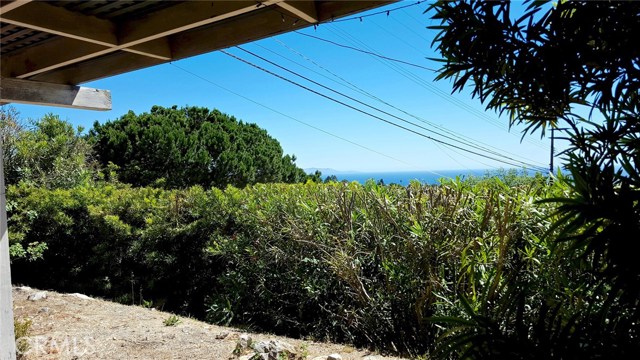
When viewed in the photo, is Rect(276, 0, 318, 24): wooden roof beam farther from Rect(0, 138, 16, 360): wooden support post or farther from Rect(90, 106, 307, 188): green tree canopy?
Rect(90, 106, 307, 188): green tree canopy

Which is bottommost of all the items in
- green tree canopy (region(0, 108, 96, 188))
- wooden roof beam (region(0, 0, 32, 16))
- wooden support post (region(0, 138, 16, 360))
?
wooden support post (region(0, 138, 16, 360))

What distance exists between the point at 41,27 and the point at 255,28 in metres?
1.17

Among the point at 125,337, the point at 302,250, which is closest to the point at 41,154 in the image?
the point at 125,337

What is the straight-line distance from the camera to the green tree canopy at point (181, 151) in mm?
13383

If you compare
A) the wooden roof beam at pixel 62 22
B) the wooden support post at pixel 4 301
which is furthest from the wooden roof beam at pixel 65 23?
the wooden support post at pixel 4 301

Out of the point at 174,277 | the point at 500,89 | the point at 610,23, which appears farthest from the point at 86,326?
the point at 610,23

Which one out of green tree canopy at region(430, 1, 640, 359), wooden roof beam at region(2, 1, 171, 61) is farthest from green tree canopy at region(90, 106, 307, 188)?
green tree canopy at region(430, 1, 640, 359)

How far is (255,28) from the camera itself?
8.04 ft

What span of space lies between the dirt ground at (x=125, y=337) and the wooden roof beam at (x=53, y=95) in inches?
75.0

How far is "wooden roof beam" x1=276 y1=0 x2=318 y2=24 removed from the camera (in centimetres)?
198

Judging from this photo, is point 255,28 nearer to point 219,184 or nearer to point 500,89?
point 500,89

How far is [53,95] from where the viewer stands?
3.44 meters

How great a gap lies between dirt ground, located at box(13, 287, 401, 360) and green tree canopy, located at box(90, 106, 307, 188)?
8.05m

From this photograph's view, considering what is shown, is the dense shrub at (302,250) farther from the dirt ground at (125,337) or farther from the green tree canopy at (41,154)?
the green tree canopy at (41,154)
